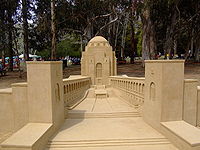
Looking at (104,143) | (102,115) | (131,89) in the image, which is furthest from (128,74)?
(104,143)

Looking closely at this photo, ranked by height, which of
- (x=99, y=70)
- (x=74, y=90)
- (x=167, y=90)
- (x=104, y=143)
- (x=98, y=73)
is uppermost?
(x=99, y=70)

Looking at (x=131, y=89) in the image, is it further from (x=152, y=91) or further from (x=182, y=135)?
(x=182, y=135)

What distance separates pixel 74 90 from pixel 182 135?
31.8 ft

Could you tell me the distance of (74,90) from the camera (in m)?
15.5

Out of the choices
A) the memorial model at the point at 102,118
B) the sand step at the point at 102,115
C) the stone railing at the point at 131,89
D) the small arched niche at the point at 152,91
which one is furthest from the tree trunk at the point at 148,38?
the small arched niche at the point at 152,91

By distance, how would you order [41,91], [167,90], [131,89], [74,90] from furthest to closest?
[74,90] → [131,89] → [167,90] → [41,91]

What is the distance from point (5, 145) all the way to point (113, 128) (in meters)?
5.08

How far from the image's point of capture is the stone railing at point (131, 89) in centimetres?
1271

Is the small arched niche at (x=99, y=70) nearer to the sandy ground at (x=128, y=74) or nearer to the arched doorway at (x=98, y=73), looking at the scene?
the arched doorway at (x=98, y=73)

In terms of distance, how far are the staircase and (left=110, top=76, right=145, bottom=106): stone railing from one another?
65.2 inches

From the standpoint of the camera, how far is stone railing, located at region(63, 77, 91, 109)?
526 inches

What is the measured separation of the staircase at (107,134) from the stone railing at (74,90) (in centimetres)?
190

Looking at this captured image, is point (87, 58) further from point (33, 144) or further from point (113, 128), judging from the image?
point (33, 144)

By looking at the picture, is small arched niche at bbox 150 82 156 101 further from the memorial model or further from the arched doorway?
the arched doorway
